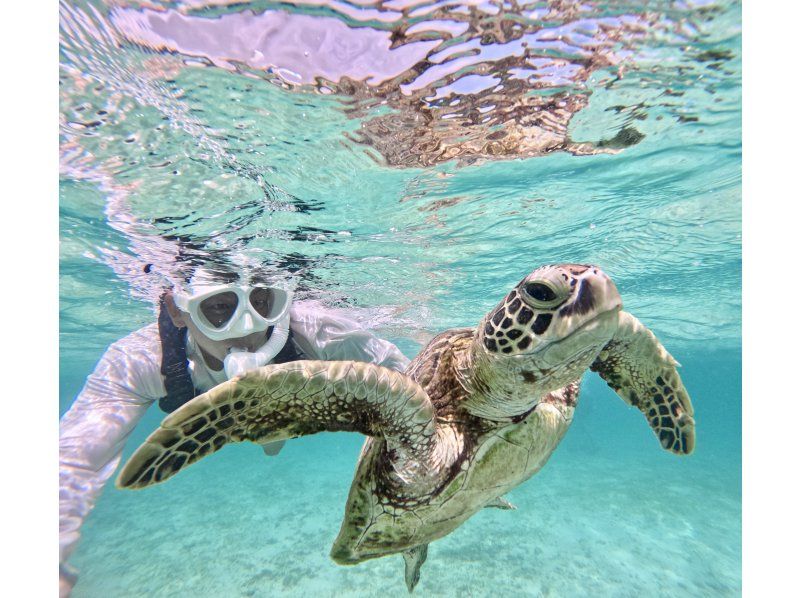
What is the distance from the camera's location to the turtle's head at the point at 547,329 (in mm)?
1958

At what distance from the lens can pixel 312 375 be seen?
216 centimetres

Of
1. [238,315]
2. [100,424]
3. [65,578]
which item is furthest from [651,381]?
[100,424]

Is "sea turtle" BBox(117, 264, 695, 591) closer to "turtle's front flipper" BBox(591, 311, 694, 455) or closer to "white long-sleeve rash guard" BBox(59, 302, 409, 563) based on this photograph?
"turtle's front flipper" BBox(591, 311, 694, 455)

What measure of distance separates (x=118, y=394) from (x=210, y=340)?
1.12 meters

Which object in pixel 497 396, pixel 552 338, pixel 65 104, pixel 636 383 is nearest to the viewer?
pixel 552 338

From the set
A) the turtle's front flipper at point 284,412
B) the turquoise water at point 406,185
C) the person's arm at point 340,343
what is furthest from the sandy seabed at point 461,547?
the turtle's front flipper at point 284,412

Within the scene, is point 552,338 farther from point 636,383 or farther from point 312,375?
point 636,383

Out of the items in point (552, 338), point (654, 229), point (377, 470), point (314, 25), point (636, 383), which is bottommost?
point (377, 470)

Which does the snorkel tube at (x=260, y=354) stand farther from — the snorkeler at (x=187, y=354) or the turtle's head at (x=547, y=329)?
the turtle's head at (x=547, y=329)

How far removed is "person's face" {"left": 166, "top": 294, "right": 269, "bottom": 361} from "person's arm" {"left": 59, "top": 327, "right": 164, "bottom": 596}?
433 millimetres

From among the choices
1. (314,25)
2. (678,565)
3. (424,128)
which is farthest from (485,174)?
(678,565)

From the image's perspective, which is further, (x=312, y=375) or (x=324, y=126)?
(x=324, y=126)

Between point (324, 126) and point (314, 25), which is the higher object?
point (314, 25)

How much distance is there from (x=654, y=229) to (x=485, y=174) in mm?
5215
